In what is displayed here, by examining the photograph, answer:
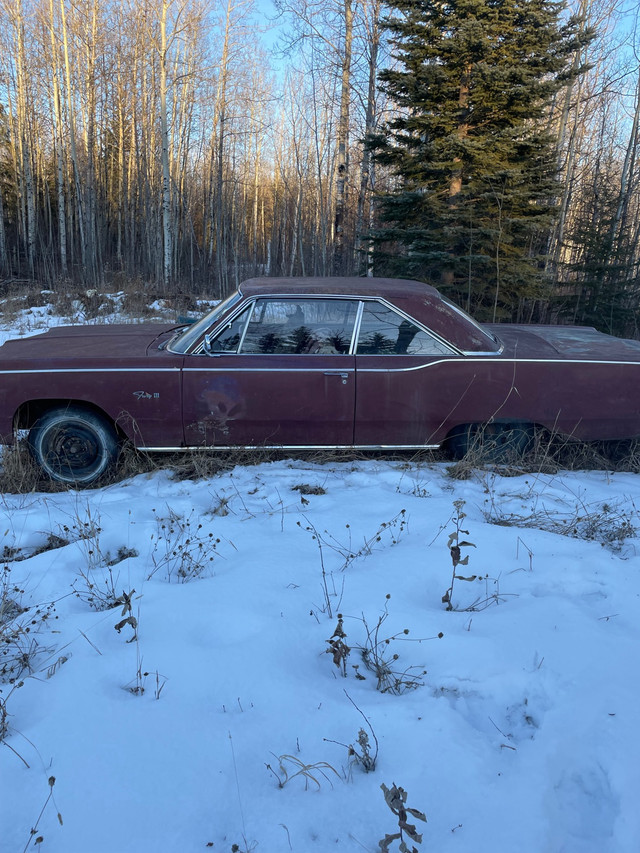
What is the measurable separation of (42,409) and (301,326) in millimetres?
2132

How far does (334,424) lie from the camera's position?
14.0 ft

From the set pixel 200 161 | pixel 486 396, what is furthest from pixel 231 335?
pixel 200 161

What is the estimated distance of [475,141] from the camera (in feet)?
30.6

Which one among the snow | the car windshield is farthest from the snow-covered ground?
the car windshield

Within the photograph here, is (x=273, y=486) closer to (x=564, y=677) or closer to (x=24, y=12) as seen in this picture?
(x=564, y=677)

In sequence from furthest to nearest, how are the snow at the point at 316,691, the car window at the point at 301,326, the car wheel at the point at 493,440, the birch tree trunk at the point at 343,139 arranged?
1. the birch tree trunk at the point at 343,139
2. the car wheel at the point at 493,440
3. the car window at the point at 301,326
4. the snow at the point at 316,691

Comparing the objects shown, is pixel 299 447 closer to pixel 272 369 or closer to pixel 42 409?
pixel 272 369

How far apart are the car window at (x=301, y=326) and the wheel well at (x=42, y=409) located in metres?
1.23

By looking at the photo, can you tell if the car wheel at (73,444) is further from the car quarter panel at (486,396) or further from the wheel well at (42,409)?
the car quarter panel at (486,396)

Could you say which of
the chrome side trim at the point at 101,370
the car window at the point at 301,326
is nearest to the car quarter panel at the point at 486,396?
the car window at the point at 301,326

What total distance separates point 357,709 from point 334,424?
255 cm

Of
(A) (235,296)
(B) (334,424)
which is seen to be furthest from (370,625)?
(A) (235,296)

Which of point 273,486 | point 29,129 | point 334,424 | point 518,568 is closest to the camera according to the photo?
point 518,568

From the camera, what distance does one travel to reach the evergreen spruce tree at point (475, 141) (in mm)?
9406
